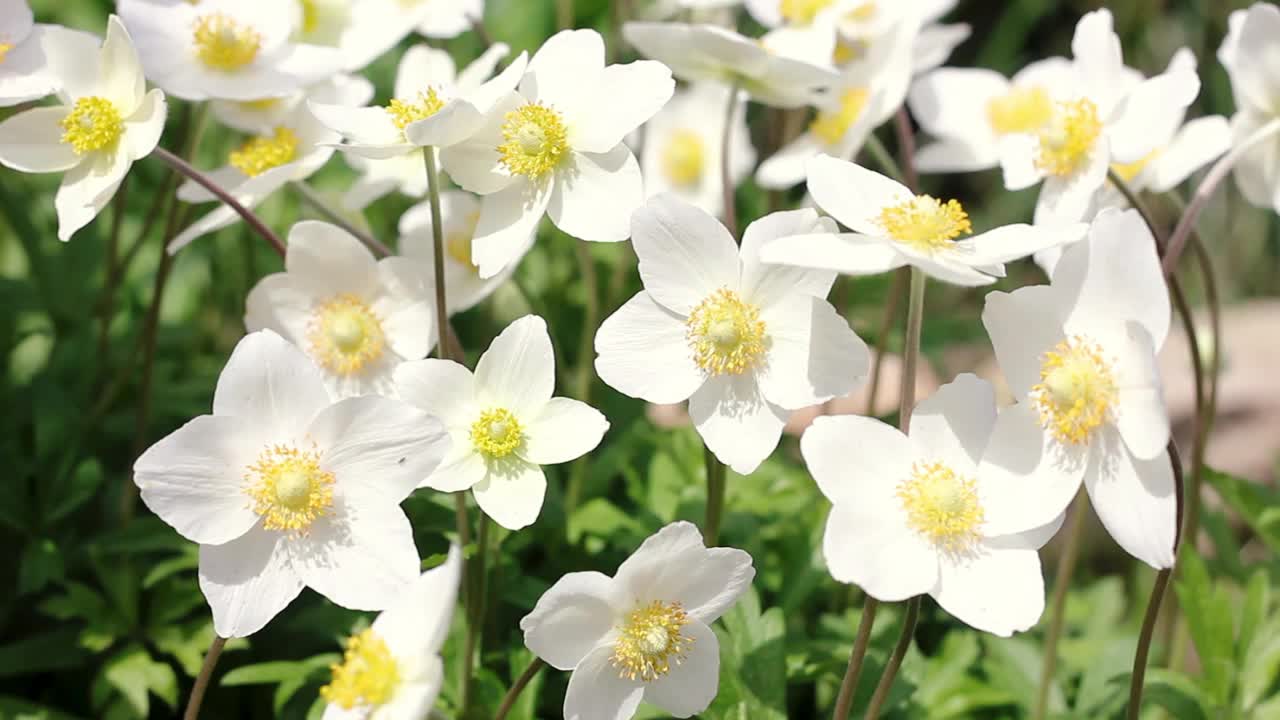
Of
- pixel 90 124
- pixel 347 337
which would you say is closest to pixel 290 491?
pixel 347 337

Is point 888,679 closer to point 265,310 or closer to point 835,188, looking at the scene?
point 835,188

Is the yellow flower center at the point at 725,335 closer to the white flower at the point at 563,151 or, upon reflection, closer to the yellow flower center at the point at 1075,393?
the white flower at the point at 563,151

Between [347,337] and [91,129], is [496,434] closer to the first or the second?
[347,337]

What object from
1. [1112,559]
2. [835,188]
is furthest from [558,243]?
[1112,559]

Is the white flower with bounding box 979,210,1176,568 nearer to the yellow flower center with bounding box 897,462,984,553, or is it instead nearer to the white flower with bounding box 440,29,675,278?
the yellow flower center with bounding box 897,462,984,553

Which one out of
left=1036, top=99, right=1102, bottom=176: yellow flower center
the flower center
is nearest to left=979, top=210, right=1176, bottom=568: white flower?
left=1036, top=99, right=1102, bottom=176: yellow flower center

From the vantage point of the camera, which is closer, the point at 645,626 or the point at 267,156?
the point at 645,626

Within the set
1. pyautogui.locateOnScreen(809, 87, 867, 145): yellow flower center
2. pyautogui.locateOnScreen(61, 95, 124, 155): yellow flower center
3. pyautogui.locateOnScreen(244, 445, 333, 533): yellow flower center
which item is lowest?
pyautogui.locateOnScreen(809, 87, 867, 145): yellow flower center
